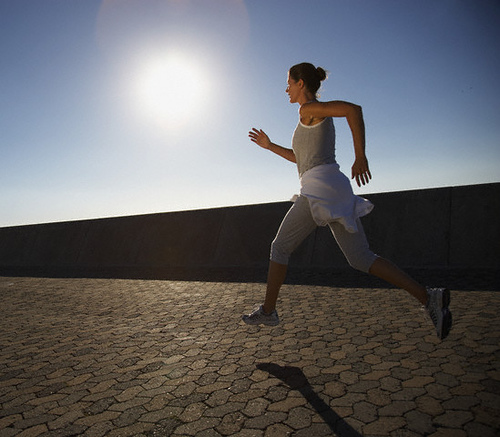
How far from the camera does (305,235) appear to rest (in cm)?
286

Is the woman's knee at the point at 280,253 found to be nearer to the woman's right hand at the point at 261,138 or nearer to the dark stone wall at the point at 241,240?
the woman's right hand at the point at 261,138

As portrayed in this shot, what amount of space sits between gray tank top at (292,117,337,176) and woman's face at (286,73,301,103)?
23cm

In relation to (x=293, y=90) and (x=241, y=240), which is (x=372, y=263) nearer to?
(x=293, y=90)

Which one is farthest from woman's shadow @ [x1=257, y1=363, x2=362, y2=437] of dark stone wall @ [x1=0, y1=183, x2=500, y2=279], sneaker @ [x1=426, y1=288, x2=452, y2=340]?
dark stone wall @ [x1=0, y1=183, x2=500, y2=279]

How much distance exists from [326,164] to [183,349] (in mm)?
1609

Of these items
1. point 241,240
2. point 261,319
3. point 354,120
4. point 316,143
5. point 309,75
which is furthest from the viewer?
point 241,240

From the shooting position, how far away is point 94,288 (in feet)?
19.5

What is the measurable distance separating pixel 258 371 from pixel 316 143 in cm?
147

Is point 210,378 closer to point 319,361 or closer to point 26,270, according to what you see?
point 319,361

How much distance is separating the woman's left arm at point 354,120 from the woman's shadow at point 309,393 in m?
1.17

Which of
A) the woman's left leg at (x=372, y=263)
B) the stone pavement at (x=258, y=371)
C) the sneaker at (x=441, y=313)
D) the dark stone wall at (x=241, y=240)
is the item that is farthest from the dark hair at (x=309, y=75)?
the dark stone wall at (x=241, y=240)

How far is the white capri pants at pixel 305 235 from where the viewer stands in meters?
2.62

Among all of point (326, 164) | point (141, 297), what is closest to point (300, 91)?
point (326, 164)

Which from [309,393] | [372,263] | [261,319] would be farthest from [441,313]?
[261,319]
